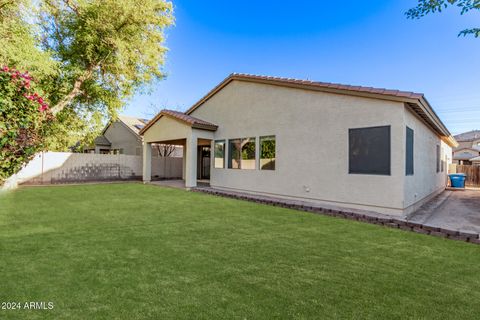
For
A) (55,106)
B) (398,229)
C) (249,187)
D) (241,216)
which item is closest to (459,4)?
(398,229)

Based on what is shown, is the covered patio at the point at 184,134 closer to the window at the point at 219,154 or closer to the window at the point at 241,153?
the window at the point at 219,154

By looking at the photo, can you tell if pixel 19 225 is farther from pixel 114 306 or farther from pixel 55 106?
pixel 55 106

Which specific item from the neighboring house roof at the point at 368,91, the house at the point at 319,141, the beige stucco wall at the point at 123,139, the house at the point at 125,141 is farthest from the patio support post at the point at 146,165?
the neighboring house roof at the point at 368,91

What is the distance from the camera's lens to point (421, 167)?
984cm

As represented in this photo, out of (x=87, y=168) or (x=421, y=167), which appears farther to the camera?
(x=87, y=168)

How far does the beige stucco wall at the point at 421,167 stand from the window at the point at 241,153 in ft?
20.6

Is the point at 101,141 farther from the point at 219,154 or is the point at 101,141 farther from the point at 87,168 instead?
the point at 219,154

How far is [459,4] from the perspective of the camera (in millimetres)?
6066

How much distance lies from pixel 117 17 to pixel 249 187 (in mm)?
12111

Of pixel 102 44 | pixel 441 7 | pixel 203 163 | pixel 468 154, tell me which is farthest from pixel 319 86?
pixel 468 154

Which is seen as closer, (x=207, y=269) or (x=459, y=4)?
(x=207, y=269)

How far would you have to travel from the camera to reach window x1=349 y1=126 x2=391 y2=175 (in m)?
7.71

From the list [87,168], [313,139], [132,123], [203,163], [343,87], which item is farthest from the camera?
[132,123]

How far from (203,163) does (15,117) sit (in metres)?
15.2
